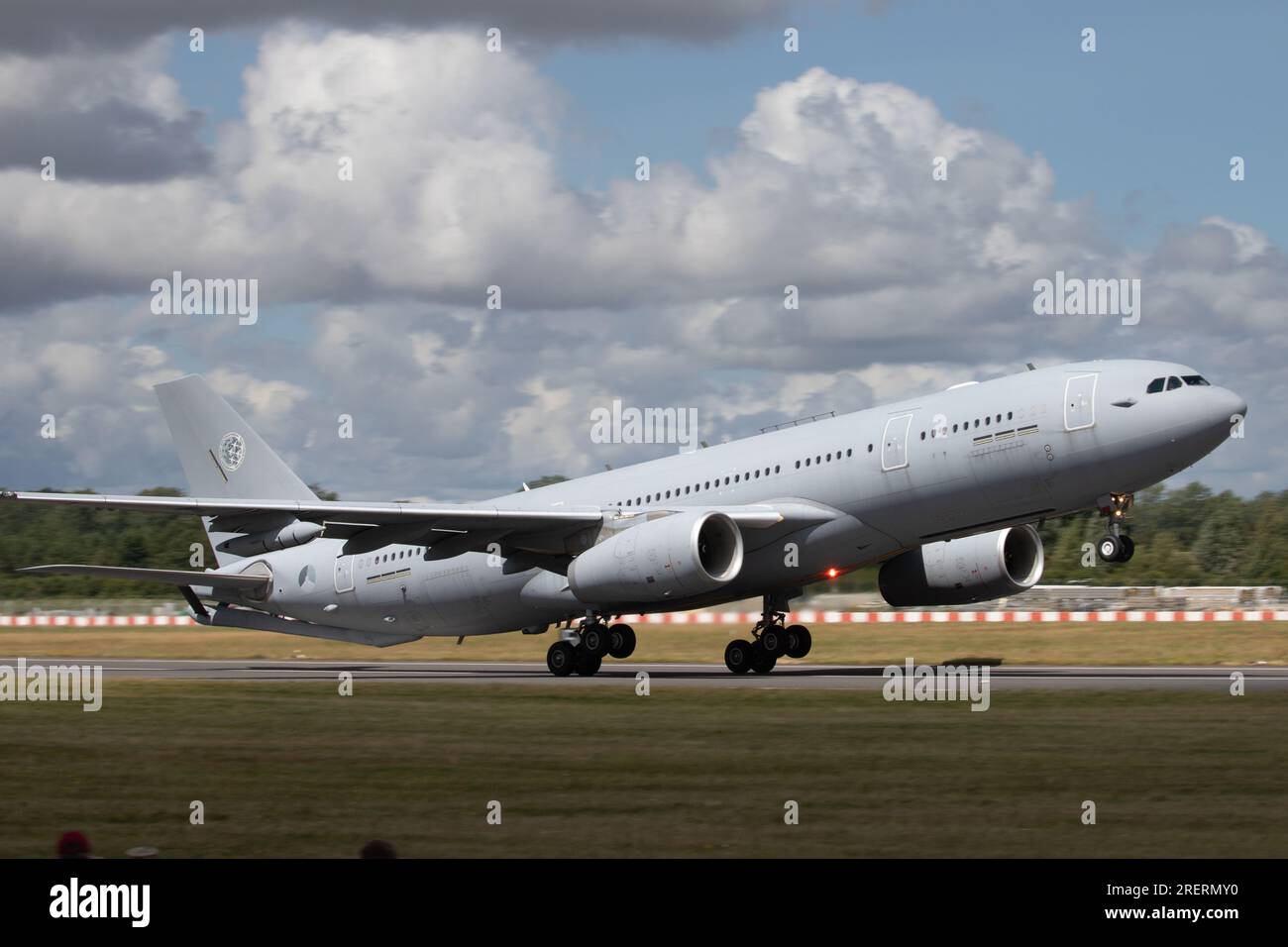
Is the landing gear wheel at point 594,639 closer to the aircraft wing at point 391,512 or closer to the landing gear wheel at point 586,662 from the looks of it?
the landing gear wheel at point 586,662

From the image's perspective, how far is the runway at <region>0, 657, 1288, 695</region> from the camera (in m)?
29.3

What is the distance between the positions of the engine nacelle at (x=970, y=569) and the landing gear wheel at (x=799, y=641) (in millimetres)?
2299

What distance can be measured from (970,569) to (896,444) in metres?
5.33

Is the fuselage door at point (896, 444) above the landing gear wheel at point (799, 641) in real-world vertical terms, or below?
above

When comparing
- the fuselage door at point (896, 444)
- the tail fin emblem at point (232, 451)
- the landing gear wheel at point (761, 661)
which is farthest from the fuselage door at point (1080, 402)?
the tail fin emblem at point (232, 451)

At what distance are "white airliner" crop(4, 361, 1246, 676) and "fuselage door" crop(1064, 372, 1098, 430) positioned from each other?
38 mm

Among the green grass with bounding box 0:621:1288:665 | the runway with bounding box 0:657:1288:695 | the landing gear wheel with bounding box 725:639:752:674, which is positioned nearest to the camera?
the runway with bounding box 0:657:1288:695

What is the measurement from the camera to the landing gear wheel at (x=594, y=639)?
34938mm

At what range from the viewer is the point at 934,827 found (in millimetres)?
13180

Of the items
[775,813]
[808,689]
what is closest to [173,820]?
[775,813]

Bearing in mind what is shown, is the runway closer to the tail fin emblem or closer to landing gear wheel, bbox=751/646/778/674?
landing gear wheel, bbox=751/646/778/674

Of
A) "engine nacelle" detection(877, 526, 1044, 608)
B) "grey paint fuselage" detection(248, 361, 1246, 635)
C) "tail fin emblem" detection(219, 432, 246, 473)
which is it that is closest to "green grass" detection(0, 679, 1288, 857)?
"grey paint fuselage" detection(248, 361, 1246, 635)

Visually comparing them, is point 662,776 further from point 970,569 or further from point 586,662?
point 970,569

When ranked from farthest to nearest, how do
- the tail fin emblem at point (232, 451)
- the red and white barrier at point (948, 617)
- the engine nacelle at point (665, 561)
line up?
1. the red and white barrier at point (948, 617)
2. the tail fin emblem at point (232, 451)
3. the engine nacelle at point (665, 561)
